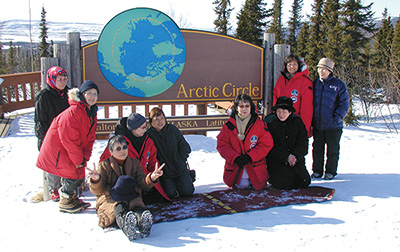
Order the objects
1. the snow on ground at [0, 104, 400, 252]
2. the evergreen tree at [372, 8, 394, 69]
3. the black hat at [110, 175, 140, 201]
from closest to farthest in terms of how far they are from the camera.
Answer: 1. the snow on ground at [0, 104, 400, 252]
2. the black hat at [110, 175, 140, 201]
3. the evergreen tree at [372, 8, 394, 69]

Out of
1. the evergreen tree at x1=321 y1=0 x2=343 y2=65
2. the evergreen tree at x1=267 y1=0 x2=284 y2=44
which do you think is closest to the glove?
the evergreen tree at x1=321 y1=0 x2=343 y2=65

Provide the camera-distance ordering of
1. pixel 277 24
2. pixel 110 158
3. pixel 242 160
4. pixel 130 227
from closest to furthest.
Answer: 1. pixel 130 227
2. pixel 110 158
3. pixel 242 160
4. pixel 277 24

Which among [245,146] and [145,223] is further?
[245,146]

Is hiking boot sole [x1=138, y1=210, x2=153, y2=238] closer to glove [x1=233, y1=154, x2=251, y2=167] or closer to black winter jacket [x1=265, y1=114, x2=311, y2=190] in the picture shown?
glove [x1=233, y1=154, x2=251, y2=167]

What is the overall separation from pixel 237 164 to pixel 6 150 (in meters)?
5.98

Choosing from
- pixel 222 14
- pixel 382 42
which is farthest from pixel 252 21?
pixel 382 42

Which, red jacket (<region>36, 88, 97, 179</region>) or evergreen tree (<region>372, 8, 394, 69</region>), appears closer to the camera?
red jacket (<region>36, 88, 97, 179</region>)

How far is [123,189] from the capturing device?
3.26m

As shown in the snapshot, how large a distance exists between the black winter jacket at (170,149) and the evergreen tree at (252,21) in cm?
1929

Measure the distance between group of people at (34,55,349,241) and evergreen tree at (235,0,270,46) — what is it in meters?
18.5

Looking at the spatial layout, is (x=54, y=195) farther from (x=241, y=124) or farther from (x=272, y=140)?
(x=272, y=140)

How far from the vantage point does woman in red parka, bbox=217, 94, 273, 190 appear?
14.1 feet

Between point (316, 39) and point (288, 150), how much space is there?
2660cm

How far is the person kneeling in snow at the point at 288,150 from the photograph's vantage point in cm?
435
